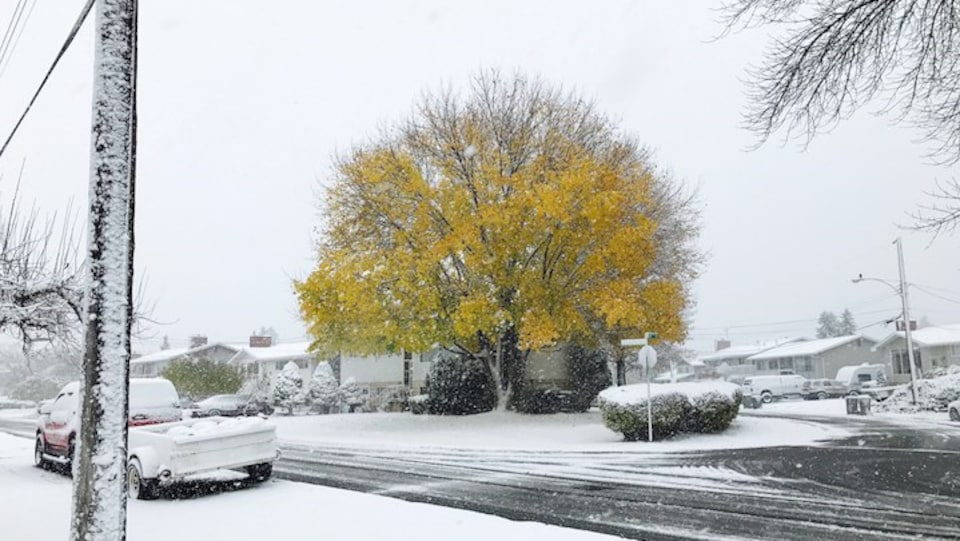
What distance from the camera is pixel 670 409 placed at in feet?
66.4

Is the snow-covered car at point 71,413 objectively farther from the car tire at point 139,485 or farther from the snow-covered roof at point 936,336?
the snow-covered roof at point 936,336

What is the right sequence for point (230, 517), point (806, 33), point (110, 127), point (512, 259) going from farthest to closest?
point (512, 259)
point (806, 33)
point (230, 517)
point (110, 127)

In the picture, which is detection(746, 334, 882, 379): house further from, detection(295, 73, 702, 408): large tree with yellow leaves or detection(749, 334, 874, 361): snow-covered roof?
detection(295, 73, 702, 408): large tree with yellow leaves

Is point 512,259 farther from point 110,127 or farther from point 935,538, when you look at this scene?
point 110,127

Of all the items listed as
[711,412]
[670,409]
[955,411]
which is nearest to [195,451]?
[670,409]

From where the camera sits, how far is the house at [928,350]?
5088 centimetres

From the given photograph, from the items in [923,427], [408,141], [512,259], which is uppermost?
[408,141]

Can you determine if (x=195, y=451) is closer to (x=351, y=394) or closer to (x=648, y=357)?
(x=648, y=357)

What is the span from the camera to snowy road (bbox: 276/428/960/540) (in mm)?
8648

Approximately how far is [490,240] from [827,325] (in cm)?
10407

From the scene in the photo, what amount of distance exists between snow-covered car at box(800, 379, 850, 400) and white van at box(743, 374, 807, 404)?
0.54 m

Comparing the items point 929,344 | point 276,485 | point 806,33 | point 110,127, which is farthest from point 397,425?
point 929,344

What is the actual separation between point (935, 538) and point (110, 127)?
9025 mm

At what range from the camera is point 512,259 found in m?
25.7
